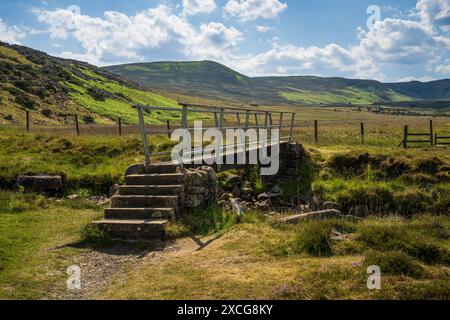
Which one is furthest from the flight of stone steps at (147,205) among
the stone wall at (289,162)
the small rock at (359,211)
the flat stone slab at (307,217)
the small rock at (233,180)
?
the stone wall at (289,162)

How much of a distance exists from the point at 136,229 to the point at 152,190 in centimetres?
146

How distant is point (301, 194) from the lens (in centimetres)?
1745

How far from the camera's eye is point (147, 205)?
1046cm

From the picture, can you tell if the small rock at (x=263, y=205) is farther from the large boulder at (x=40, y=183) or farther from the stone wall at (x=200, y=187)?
→ the large boulder at (x=40, y=183)

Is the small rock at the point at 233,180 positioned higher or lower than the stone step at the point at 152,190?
lower

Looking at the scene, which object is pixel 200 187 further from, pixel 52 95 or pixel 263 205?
pixel 52 95

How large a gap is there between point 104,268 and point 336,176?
41.6 feet

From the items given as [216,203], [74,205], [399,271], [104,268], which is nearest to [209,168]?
[216,203]

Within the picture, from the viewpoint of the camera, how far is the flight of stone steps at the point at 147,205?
9508 mm

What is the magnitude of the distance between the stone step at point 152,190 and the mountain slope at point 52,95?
1207 inches

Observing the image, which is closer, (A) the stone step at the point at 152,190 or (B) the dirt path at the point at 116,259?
(B) the dirt path at the point at 116,259

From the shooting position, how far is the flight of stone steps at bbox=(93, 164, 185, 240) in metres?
9.51

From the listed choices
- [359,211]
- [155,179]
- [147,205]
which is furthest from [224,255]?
[359,211]
